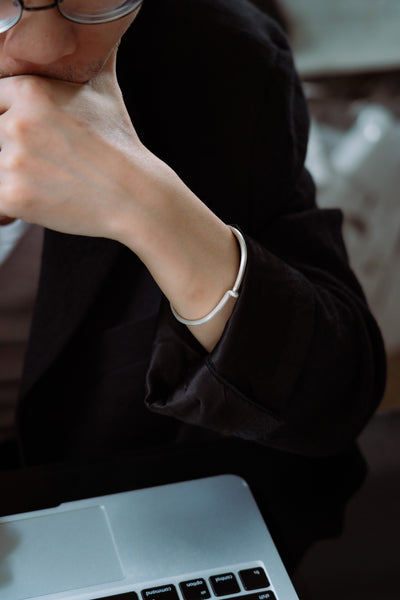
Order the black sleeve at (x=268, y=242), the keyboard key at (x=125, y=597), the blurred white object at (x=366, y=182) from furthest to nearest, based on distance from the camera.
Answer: the blurred white object at (x=366, y=182)
the black sleeve at (x=268, y=242)
the keyboard key at (x=125, y=597)

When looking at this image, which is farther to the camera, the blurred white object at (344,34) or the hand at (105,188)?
the blurred white object at (344,34)

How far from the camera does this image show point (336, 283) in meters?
0.69

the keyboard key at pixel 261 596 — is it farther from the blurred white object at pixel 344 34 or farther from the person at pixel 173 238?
the blurred white object at pixel 344 34

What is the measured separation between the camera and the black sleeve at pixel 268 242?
0.58 metres

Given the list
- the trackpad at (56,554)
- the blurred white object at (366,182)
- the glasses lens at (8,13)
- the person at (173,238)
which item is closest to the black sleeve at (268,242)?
the person at (173,238)

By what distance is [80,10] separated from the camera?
0.50m

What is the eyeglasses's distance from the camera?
47cm

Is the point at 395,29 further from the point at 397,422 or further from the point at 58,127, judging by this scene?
the point at 58,127

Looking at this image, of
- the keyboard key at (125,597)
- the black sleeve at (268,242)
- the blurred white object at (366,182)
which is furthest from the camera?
the blurred white object at (366,182)

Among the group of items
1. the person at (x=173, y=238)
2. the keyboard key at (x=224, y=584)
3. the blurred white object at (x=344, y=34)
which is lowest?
the keyboard key at (x=224, y=584)

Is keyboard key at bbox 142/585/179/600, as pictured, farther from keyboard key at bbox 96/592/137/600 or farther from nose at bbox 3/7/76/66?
nose at bbox 3/7/76/66

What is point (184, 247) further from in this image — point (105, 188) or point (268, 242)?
point (268, 242)

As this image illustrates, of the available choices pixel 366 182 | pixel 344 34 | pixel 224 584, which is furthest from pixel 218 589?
pixel 344 34

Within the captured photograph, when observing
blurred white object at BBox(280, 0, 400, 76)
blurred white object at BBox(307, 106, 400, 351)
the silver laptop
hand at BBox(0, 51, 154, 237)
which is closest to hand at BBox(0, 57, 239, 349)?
hand at BBox(0, 51, 154, 237)
